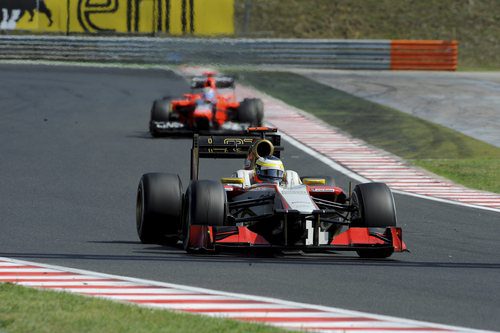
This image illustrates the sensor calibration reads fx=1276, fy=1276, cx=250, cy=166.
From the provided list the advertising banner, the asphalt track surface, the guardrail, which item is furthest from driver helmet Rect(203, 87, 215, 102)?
the advertising banner

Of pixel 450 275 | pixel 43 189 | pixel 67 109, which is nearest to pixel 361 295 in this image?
pixel 450 275

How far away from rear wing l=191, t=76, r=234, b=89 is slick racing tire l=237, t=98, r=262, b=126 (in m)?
0.78

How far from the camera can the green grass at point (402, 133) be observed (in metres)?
23.8

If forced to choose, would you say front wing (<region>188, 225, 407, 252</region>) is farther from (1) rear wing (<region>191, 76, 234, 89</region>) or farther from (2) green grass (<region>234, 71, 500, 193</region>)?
(1) rear wing (<region>191, 76, 234, 89</region>)

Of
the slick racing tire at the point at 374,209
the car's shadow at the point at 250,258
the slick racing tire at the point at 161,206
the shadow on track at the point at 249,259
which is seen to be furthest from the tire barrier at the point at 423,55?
the shadow on track at the point at 249,259

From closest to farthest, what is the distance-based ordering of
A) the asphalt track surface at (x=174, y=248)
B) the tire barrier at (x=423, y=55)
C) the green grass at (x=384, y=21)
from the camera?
1. the asphalt track surface at (x=174, y=248)
2. the tire barrier at (x=423, y=55)
3. the green grass at (x=384, y=21)

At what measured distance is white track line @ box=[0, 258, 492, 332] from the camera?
32.1ft

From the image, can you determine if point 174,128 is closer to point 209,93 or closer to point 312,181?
point 209,93

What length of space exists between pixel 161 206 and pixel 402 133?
51.5ft

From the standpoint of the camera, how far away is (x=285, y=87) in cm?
4059

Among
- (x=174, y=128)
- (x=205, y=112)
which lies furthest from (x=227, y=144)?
(x=205, y=112)

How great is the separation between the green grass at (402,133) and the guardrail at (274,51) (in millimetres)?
5808

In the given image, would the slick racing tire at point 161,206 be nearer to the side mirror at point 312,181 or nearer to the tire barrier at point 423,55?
the side mirror at point 312,181

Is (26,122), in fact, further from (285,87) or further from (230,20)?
→ (230,20)
